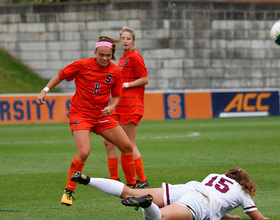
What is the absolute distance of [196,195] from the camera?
615 cm

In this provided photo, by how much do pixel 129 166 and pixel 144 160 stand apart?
11.0 feet

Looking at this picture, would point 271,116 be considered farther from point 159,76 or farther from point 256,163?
point 256,163

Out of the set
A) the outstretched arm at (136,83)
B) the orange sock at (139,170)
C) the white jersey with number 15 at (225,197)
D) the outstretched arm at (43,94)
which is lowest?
the orange sock at (139,170)

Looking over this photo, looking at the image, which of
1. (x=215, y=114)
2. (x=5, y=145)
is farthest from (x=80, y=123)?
(x=215, y=114)

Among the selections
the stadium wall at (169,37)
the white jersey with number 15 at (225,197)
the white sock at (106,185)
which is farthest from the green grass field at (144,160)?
the stadium wall at (169,37)

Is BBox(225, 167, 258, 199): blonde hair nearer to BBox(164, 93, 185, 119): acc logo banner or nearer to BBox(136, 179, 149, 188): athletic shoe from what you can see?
BBox(136, 179, 149, 188): athletic shoe

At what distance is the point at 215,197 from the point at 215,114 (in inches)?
629

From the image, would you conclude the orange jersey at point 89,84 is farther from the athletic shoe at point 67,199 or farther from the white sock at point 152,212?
the white sock at point 152,212

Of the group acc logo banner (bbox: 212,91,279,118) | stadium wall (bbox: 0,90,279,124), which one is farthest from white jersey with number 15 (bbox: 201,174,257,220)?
acc logo banner (bbox: 212,91,279,118)

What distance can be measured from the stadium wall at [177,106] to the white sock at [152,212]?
1478cm

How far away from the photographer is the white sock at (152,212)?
575 cm

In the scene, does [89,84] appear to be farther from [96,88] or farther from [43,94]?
[43,94]

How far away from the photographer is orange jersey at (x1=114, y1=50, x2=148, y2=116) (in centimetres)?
895

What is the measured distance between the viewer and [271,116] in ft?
74.3
